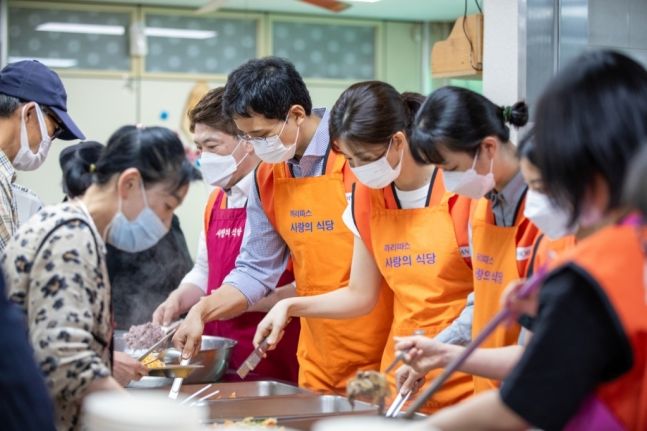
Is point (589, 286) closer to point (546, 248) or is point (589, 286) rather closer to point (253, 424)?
point (546, 248)

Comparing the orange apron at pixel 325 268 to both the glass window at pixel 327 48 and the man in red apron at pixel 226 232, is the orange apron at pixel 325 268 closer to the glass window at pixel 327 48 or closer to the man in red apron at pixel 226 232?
the man in red apron at pixel 226 232

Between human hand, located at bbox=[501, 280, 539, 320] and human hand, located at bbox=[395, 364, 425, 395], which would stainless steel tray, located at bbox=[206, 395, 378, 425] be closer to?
human hand, located at bbox=[395, 364, 425, 395]

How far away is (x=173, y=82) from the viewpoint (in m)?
6.86

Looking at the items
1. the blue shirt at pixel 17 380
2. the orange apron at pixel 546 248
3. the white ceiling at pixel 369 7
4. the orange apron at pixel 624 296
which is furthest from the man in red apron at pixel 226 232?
the white ceiling at pixel 369 7

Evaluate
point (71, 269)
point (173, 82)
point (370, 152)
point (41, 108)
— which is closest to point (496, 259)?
point (370, 152)

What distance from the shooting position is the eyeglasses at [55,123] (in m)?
3.19

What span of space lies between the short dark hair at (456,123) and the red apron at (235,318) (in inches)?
43.9

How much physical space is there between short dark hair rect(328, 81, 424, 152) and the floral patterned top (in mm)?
887

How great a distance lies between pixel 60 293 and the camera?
179 cm

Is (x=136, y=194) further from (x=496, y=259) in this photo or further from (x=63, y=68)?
(x=63, y=68)

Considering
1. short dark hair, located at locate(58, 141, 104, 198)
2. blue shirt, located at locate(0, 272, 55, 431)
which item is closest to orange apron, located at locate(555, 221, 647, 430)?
blue shirt, located at locate(0, 272, 55, 431)

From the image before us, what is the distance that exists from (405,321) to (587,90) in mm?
1304

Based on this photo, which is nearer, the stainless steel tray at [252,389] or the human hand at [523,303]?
the human hand at [523,303]

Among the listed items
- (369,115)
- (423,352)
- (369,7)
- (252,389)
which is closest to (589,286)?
(423,352)
